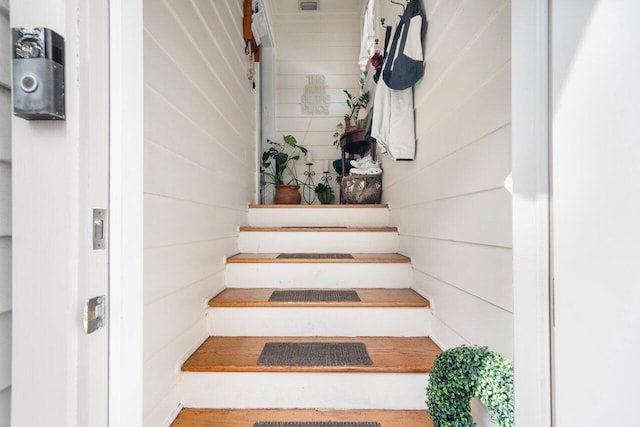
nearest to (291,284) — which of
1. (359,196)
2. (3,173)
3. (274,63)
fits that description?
(359,196)

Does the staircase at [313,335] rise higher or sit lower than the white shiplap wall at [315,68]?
lower

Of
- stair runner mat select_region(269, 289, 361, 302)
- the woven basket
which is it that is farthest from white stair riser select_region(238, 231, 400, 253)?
the woven basket

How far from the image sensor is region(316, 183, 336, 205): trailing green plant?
149 inches

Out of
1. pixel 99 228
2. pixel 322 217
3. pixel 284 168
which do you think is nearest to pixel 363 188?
pixel 322 217

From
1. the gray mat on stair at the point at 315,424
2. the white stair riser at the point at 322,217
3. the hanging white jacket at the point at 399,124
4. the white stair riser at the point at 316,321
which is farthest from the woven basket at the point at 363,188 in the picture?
the gray mat on stair at the point at 315,424

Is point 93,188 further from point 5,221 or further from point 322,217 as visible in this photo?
point 322,217

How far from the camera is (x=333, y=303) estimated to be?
1.56 metres

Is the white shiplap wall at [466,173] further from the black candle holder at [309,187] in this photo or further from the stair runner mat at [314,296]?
the black candle holder at [309,187]

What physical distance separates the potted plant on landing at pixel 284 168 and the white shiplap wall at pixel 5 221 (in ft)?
10.3

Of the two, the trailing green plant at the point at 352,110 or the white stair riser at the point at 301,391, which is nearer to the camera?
the white stair riser at the point at 301,391

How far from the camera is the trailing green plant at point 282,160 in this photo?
374cm

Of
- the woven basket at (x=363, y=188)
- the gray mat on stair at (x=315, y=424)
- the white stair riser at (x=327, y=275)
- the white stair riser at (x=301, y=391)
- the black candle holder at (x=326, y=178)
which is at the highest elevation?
the black candle holder at (x=326, y=178)

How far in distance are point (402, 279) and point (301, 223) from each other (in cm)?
102

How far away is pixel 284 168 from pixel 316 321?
2.67 meters
